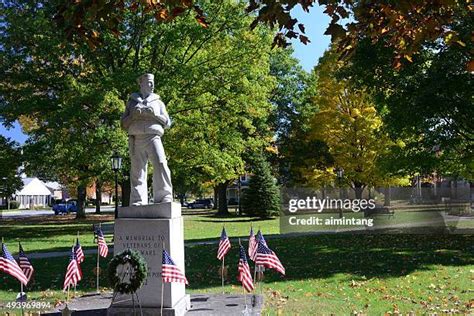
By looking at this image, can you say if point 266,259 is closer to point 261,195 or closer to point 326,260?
point 326,260

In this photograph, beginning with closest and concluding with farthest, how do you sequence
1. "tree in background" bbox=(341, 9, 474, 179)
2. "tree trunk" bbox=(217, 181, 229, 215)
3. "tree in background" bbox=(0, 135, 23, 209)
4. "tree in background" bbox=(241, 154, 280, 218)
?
"tree in background" bbox=(341, 9, 474, 179) < "tree in background" bbox=(0, 135, 23, 209) < "tree in background" bbox=(241, 154, 280, 218) < "tree trunk" bbox=(217, 181, 229, 215)

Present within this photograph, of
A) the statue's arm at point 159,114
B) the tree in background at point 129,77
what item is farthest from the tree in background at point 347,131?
the statue's arm at point 159,114

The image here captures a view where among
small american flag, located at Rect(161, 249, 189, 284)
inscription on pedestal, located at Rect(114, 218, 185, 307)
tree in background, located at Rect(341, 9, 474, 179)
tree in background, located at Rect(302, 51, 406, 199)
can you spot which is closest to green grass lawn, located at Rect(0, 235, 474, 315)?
inscription on pedestal, located at Rect(114, 218, 185, 307)

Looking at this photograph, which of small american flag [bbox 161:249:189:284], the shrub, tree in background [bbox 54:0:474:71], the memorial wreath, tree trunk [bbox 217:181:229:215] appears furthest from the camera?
the shrub

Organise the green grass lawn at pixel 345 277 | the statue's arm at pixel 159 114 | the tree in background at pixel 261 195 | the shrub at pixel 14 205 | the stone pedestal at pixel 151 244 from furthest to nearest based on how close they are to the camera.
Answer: the shrub at pixel 14 205 → the tree in background at pixel 261 195 → the green grass lawn at pixel 345 277 → the statue's arm at pixel 159 114 → the stone pedestal at pixel 151 244

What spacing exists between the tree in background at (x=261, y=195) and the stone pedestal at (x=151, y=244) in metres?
28.6

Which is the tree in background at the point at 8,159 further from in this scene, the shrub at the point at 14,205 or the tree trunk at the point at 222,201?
the shrub at the point at 14,205

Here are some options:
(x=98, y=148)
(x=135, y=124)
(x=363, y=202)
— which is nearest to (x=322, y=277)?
(x=135, y=124)

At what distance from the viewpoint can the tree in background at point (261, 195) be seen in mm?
36688

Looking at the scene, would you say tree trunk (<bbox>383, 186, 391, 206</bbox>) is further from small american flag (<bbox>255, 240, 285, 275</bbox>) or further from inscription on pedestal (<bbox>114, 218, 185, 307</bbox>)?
inscription on pedestal (<bbox>114, 218, 185, 307</bbox>)

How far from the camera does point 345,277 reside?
11.4 metres

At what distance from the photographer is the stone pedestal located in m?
7.89

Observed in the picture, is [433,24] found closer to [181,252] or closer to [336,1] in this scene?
[336,1]

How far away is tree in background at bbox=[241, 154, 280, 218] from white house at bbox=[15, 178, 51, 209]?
2033 inches
